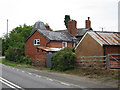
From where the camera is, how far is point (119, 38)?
23297 millimetres

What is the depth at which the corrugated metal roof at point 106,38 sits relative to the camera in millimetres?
21759

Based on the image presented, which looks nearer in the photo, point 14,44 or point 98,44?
point 98,44

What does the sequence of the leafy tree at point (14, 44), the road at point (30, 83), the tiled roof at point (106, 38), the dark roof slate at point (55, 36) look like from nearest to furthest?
the road at point (30, 83)
the tiled roof at point (106, 38)
the dark roof slate at point (55, 36)
the leafy tree at point (14, 44)

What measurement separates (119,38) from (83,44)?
4.00m

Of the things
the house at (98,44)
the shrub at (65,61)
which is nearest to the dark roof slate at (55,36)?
the house at (98,44)

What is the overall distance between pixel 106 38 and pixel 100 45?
1.55 meters

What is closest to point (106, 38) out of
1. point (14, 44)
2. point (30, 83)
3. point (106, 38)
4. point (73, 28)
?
point (106, 38)

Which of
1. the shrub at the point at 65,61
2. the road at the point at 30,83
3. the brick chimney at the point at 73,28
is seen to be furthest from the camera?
the brick chimney at the point at 73,28

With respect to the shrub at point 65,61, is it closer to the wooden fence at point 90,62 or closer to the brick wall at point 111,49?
the wooden fence at point 90,62

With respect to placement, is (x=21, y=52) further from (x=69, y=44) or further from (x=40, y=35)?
(x=69, y=44)

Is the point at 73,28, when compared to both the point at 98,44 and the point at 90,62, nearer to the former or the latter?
the point at 90,62

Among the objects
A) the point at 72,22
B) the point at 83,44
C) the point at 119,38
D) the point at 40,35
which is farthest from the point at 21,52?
the point at 119,38

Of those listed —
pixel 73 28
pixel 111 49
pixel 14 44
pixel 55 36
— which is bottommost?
pixel 111 49

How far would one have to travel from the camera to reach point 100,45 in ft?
70.8
